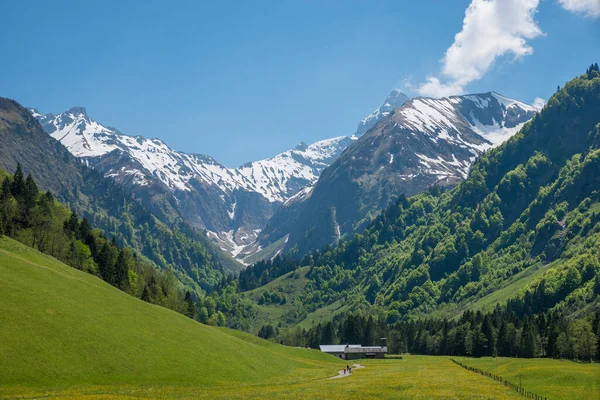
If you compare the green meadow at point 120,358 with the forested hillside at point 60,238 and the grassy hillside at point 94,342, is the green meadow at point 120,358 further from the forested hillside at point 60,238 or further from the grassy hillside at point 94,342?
the forested hillside at point 60,238

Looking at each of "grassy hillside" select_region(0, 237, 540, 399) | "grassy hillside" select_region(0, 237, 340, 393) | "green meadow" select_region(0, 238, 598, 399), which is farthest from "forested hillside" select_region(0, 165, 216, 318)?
"grassy hillside" select_region(0, 237, 540, 399)

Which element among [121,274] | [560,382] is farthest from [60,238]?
[560,382]

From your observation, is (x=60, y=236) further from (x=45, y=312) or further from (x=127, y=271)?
(x=45, y=312)

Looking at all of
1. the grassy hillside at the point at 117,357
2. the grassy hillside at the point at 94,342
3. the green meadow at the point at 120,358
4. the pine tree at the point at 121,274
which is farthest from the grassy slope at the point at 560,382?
the pine tree at the point at 121,274

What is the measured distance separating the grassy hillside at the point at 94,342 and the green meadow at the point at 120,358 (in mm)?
152

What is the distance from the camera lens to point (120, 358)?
75.6 m

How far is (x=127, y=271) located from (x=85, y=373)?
100906 mm

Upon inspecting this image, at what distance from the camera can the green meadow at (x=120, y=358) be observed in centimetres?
6438

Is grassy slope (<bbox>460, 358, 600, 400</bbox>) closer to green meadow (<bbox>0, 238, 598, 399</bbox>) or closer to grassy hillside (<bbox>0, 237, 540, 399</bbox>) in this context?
green meadow (<bbox>0, 238, 598, 399</bbox>)

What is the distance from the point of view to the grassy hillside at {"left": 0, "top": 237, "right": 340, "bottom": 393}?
2591 inches

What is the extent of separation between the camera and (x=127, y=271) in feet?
545

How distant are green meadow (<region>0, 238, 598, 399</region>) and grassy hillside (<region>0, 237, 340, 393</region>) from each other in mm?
152

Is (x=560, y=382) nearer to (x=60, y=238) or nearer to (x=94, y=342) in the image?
(x=94, y=342)

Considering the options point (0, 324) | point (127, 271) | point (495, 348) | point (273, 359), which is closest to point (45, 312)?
point (0, 324)
